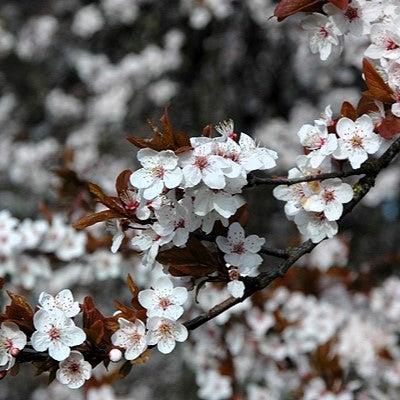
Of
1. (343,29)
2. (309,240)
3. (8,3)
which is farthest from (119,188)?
(8,3)

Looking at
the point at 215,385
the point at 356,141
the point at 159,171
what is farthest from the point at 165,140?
the point at 215,385

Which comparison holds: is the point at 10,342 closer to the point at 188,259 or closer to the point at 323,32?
the point at 188,259

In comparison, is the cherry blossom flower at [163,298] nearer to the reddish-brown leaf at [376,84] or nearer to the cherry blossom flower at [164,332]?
the cherry blossom flower at [164,332]

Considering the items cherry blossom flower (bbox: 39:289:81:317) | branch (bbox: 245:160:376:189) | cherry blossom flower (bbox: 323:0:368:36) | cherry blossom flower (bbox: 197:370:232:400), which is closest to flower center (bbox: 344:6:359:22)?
cherry blossom flower (bbox: 323:0:368:36)

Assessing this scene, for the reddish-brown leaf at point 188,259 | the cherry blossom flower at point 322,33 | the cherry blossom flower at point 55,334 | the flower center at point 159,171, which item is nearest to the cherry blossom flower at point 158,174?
the flower center at point 159,171

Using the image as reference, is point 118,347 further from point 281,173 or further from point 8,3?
point 8,3

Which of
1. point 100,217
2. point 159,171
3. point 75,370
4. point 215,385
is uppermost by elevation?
point 159,171

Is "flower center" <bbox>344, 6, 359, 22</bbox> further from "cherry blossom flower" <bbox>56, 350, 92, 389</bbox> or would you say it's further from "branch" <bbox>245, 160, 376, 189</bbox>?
"cherry blossom flower" <bbox>56, 350, 92, 389</bbox>
